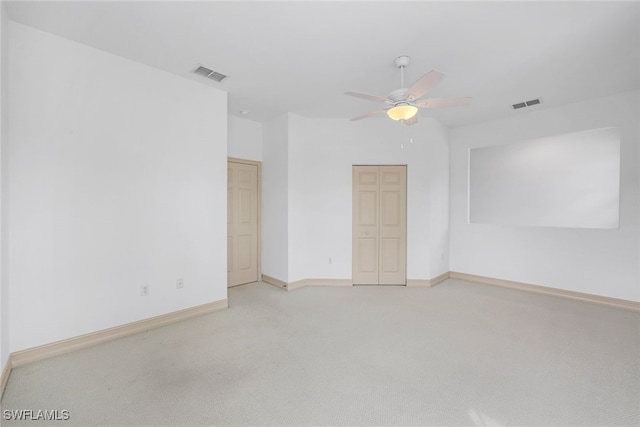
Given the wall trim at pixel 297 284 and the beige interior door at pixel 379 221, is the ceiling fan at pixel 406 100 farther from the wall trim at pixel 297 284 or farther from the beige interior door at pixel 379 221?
the wall trim at pixel 297 284

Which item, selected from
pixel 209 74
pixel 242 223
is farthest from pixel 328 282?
pixel 209 74

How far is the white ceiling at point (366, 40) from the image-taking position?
2.07 metres

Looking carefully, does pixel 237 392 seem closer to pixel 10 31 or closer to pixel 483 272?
pixel 10 31

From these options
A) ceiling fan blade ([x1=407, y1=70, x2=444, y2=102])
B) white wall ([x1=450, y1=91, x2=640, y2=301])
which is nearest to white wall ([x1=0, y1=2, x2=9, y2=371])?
ceiling fan blade ([x1=407, y1=70, x2=444, y2=102])

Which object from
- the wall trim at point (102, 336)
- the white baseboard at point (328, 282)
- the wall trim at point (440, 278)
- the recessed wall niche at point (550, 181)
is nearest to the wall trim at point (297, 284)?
the white baseboard at point (328, 282)

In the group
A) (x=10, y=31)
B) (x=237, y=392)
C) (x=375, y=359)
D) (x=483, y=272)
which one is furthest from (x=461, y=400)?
(x=10, y=31)

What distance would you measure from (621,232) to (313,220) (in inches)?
167

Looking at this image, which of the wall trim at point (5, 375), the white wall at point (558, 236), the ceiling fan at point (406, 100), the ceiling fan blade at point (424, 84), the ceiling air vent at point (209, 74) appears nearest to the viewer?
the wall trim at point (5, 375)

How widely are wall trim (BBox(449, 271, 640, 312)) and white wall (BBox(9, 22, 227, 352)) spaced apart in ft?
14.1

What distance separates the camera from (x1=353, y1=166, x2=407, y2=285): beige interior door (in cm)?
468

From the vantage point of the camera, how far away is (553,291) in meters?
4.18

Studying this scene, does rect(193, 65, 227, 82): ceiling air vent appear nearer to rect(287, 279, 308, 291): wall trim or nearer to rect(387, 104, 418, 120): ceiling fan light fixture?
rect(387, 104, 418, 120): ceiling fan light fixture

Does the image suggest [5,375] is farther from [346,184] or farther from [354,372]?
[346,184]

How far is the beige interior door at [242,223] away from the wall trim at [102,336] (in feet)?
3.98
